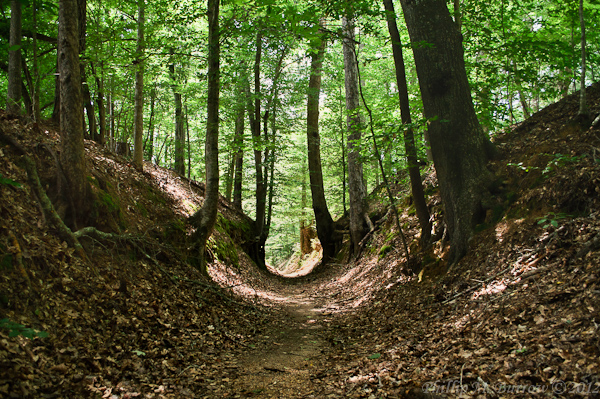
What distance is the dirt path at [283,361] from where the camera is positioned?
3.80 metres

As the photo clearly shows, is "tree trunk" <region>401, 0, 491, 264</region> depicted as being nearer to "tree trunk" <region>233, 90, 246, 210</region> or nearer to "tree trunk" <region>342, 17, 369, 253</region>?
"tree trunk" <region>342, 17, 369, 253</region>

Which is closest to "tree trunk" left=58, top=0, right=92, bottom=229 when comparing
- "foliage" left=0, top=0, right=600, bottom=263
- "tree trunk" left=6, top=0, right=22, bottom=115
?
"foliage" left=0, top=0, right=600, bottom=263

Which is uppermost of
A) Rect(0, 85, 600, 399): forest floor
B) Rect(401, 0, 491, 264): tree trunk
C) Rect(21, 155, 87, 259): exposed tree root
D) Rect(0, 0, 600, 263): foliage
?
Rect(0, 0, 600, 263): foliage

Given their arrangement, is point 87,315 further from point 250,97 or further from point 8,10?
point 250,97

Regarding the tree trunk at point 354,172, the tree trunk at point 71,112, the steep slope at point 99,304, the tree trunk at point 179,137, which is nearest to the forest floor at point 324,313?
the steep slope at point 99,304

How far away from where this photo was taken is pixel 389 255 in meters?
10.0

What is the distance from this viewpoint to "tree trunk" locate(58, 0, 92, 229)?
5277 mm

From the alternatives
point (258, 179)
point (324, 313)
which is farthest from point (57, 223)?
point (258, 179)

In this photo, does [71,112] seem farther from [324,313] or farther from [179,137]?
[179,137]

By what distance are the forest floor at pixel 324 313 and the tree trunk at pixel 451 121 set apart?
0.41 m

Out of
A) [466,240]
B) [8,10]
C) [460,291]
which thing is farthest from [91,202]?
[466,240]

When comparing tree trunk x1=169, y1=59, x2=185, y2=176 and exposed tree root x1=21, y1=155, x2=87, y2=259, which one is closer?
exposed tree root x1=21, y1=155, x2=87, y2=259

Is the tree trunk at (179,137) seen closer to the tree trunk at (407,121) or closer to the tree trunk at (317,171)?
the tree trunk at (317,171)

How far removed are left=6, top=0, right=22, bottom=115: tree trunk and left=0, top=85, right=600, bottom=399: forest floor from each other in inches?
23.5
